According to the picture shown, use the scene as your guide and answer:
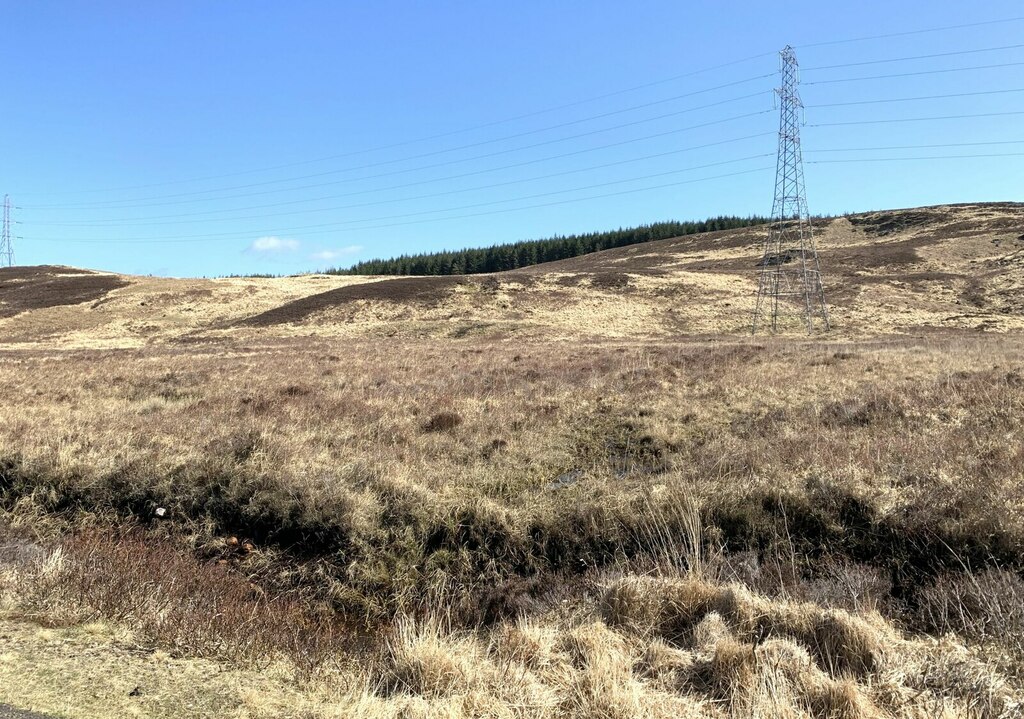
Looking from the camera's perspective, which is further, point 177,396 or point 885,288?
point 885,288

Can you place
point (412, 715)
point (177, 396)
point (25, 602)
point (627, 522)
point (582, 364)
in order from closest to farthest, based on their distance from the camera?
point (412, 715) → point (25, 602) → point (627, 522) → point (177, 396) → point (582, 364)

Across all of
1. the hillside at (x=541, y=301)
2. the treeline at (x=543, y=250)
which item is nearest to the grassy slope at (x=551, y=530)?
the hillside at (x=541, y=301)

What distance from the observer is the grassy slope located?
417cm

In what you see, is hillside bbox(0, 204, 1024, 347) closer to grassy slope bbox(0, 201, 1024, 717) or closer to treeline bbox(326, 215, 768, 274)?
grassy slope bbox(0, 201, 1024, 717)

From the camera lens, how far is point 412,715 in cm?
366

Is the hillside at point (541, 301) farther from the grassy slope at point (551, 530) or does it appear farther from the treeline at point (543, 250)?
the treeline at point (543, 250)

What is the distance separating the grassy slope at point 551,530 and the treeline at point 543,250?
125m

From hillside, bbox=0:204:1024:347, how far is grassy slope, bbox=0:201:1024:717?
28612mm

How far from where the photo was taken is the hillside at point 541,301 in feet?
147

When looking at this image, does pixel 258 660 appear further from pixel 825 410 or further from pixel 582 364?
pixel 582 364

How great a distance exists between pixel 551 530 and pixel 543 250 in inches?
5542

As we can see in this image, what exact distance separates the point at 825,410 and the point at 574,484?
617 centimetres

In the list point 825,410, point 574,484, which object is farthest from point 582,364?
point 574,484

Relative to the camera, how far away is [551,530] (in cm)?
754
